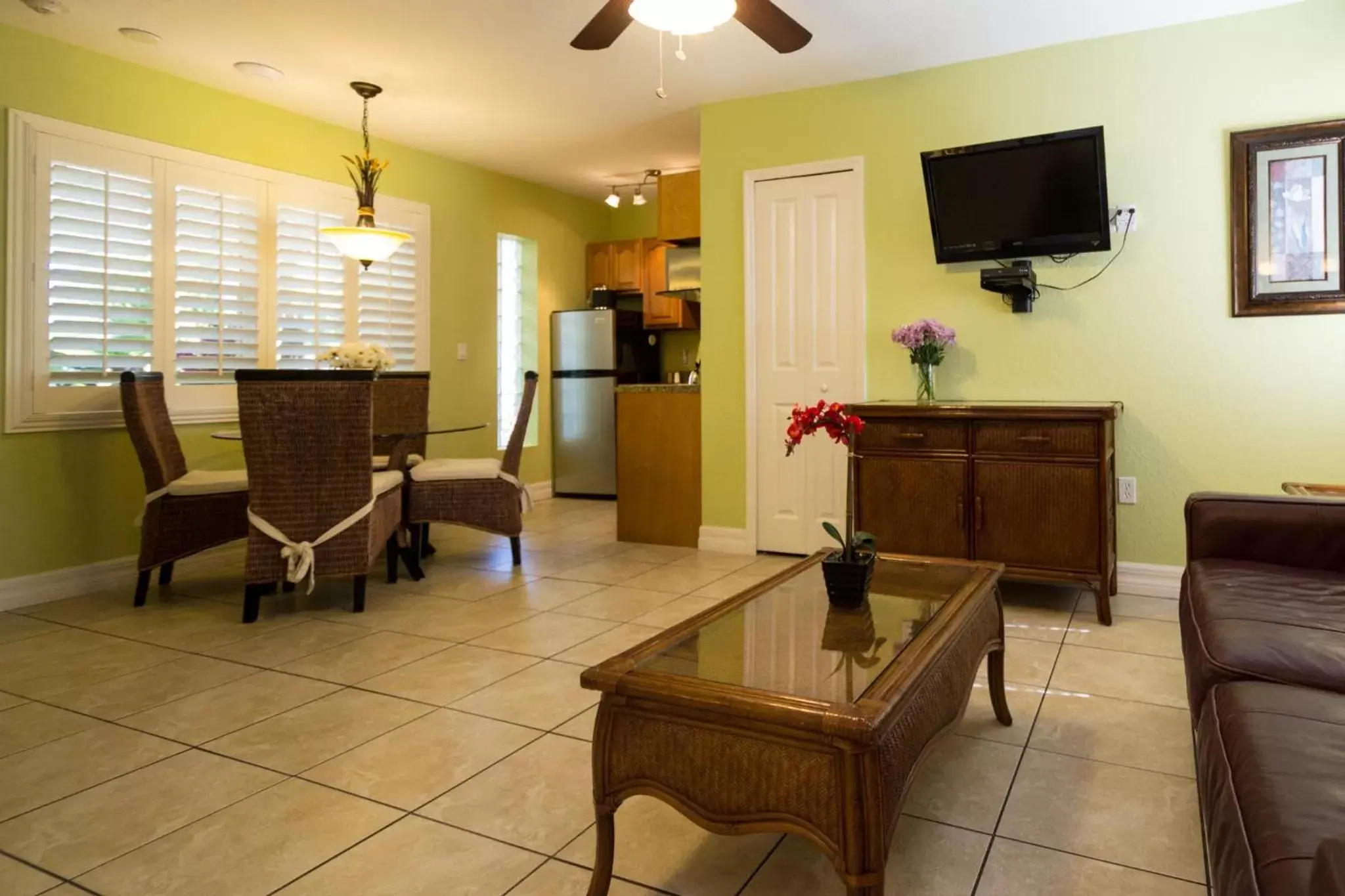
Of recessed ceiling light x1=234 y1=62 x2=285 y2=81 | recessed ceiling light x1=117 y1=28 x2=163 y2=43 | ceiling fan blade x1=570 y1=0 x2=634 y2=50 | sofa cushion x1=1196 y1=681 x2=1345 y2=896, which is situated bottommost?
sofa cushion x1=1196 y1=681 x2=1345 y2=896

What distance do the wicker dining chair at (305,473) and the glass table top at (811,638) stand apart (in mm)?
2017

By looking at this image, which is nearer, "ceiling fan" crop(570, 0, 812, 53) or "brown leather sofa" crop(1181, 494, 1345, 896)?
"brown leather sofa" crop(1181, 494, 1345, 896)

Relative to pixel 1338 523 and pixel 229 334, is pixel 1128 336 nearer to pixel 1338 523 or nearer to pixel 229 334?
pixel 1338 523

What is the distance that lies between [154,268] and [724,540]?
3259 mm

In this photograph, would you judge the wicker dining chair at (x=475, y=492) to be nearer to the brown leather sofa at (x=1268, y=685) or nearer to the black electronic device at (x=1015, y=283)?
the black electronic device at (x=1015, y=283)

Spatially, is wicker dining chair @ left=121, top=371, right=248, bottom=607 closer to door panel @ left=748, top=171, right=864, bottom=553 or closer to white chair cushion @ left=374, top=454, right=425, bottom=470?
white chair cushion @ left=374, top=454, right=425, bottom=470

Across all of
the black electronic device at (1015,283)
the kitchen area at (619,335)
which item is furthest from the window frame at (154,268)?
the black electronic device at (1015,283)

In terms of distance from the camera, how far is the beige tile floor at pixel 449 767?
5.22 feet

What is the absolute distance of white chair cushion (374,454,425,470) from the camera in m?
4.52

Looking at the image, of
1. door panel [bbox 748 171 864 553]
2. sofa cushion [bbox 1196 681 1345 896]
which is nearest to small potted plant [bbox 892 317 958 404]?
door panel [bbox 748 171 864 553]

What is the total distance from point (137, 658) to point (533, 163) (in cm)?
428

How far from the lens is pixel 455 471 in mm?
4180

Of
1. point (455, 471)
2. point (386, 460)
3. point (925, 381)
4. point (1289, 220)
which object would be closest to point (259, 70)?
point (386, 460)

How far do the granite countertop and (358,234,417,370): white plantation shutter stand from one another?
1536mm
